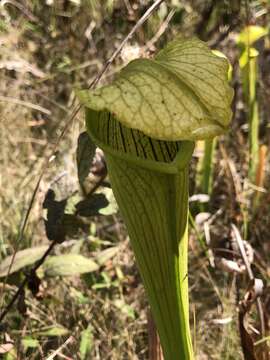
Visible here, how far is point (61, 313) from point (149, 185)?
113cm

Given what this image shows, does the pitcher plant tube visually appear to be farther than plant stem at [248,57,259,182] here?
No

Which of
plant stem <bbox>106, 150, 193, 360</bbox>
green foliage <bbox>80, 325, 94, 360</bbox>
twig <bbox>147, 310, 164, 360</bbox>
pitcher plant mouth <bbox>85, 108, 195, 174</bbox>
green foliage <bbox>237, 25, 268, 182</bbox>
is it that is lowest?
green foliage <bbox>80, 325, 94, 360</bbox>

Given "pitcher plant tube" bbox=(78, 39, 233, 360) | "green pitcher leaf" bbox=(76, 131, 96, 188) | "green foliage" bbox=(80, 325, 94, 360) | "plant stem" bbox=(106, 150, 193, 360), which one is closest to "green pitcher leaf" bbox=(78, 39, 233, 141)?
"pitcher plant tube" bbox=(78, 39, 233, 360)

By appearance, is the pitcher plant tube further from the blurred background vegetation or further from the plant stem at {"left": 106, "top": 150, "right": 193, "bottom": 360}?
the blurred background vegetation

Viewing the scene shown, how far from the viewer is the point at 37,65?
11.3 ft

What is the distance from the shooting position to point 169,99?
865mm

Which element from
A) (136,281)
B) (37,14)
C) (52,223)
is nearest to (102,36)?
(37,14)

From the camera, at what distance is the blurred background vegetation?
1.77 m

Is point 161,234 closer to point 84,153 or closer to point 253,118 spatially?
point 84,153

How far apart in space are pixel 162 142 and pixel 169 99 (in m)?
0.18

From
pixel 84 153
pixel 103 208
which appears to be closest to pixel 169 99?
pixel 84 153

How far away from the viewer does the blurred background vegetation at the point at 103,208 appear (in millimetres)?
1767

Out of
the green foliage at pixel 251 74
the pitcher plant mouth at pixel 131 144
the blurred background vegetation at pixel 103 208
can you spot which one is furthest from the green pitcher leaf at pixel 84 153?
the green foliage at pixel 251 74

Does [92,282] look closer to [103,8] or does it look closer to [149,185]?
[149,185]
